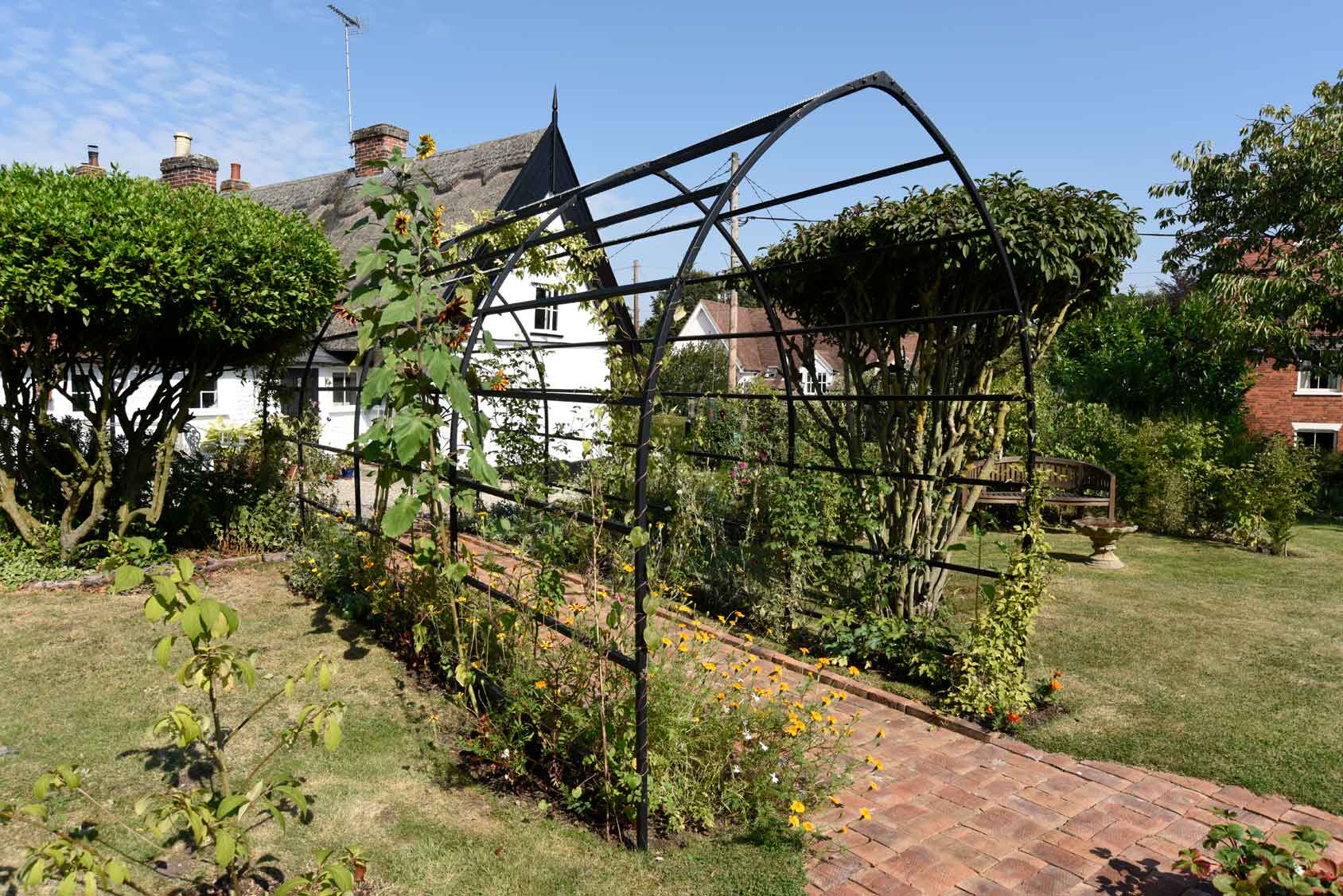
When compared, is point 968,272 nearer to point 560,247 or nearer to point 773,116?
point 773,116

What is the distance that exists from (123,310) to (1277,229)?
56.9ft

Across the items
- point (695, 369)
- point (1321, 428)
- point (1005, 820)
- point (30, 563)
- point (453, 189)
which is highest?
point (453, 189)

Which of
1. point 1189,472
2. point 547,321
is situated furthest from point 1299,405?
point 547,321

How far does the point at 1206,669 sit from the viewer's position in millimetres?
5613

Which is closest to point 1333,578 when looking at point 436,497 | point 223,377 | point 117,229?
point 436,497

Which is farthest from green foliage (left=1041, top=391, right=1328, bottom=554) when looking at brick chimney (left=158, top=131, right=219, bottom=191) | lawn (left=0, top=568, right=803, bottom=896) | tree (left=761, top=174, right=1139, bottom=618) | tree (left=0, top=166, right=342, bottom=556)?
brick chimney (left=158, top=131, right=219, bottom=191)

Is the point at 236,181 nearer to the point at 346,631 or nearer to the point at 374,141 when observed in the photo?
the point at 374,141

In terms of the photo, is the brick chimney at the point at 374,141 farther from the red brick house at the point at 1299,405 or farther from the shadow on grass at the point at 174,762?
the red brick house at the point at 1299,405

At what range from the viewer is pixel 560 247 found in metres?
8.92

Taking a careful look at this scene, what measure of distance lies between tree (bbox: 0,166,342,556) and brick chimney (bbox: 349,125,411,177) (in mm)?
10015

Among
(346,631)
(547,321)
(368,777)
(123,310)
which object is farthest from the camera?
(547,321)

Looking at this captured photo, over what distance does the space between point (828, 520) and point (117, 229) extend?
5716mm

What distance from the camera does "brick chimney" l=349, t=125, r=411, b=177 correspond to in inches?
656

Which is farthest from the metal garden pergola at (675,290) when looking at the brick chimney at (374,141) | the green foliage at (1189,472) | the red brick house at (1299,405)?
the red brick house at (1299,405)
